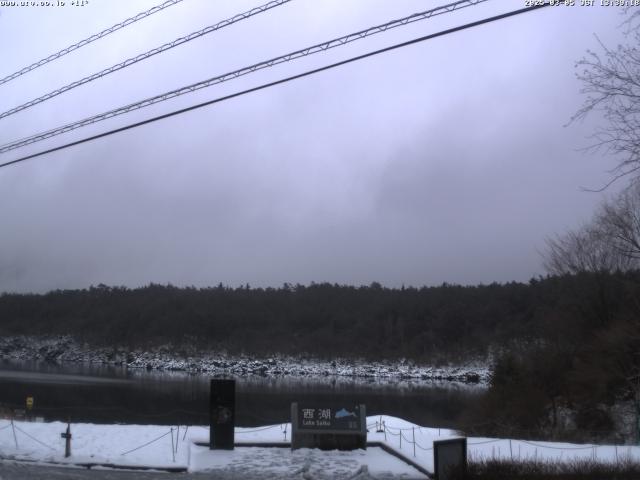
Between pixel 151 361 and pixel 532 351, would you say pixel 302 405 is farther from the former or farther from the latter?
pixel 151 361

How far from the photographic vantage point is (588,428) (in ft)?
119

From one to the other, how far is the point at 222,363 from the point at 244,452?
139m

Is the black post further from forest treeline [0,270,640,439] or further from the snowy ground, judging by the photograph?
forest treeline [0,270,640,439]

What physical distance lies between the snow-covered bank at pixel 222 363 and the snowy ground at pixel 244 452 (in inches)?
3819

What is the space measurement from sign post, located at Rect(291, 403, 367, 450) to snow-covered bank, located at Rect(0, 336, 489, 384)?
9836cm

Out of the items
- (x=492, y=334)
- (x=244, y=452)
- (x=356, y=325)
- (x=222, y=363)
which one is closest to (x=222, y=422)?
(x=244, y=452)

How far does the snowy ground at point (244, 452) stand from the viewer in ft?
63.7

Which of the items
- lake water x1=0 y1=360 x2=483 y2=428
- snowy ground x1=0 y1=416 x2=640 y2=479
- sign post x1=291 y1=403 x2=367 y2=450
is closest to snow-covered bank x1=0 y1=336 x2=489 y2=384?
lake water x1=0 y1=360 x2=483 y2=428

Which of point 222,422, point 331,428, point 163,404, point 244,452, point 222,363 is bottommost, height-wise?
point 163,404

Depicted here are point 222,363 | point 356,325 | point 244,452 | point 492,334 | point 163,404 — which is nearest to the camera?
point 244,452

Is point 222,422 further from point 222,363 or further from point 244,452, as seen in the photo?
point 222,363

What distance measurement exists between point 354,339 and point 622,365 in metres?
135

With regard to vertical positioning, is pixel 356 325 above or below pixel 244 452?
above

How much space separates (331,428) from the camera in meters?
22.8
